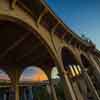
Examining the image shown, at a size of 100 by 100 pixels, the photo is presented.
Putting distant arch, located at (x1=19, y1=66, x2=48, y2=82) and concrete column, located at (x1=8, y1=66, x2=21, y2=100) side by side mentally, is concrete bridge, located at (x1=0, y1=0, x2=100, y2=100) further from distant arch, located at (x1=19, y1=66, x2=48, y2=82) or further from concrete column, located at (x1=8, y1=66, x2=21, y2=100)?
distant arch, located at (x1=19, y1=66, x2=48, y2=82)

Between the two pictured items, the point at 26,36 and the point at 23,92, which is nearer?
the point at 26,36

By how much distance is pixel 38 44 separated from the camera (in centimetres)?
1006

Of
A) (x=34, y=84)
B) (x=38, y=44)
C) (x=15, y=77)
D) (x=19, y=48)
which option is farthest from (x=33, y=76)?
(x=38, y=44)

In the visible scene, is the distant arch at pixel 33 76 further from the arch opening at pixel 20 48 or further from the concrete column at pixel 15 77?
the concrete column at pixel 15 77

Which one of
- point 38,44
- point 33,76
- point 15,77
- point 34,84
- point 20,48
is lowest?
point 15,77

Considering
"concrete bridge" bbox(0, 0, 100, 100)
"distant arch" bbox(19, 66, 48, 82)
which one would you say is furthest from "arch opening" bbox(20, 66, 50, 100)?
"concrete bridge" bbox(0, 0, 100, 100)

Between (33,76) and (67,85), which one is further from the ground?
(33,76)

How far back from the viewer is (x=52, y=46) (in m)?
7.96

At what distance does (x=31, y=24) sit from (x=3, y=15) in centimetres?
157

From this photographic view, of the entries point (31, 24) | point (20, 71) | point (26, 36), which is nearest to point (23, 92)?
point (20, 71)

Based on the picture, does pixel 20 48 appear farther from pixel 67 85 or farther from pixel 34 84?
pixel 34 84

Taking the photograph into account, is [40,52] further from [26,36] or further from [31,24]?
[31,24]

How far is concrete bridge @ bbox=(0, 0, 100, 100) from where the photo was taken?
6752 millimetres

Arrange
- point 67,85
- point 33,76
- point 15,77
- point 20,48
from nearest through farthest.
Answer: point 67,85 < point 20,48 < point 15,77 < point 33,76
